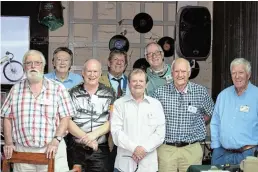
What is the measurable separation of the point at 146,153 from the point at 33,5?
3.58m

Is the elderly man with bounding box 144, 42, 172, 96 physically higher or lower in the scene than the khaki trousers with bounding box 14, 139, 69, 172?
higher

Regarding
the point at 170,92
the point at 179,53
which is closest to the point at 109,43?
the point at 179,53

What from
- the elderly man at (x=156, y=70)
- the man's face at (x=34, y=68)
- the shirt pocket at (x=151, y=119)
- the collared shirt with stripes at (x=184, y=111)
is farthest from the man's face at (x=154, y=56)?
the man's face at (x=34, y=68)

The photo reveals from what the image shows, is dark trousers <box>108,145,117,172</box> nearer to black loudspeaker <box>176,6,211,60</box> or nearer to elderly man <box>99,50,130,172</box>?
elderly man <box>99,50,130,172</box>

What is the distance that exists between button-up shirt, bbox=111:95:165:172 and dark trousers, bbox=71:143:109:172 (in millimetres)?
134

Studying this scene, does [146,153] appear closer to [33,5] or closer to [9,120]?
[9,120]

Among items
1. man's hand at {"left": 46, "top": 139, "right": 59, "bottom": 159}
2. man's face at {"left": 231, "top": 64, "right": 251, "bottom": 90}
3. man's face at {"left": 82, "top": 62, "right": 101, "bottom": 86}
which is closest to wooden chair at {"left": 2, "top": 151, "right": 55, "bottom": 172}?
man's hand at {"left": 46, "top": 139, "right": 59, "bottom": 159}

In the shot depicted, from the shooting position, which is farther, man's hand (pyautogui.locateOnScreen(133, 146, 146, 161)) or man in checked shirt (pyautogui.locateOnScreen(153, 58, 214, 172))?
man in checked shirt (pyautogui.locateOnScreen(153, 58, 214, 172))

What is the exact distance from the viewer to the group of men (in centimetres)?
331

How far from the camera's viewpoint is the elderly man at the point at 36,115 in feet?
10.5

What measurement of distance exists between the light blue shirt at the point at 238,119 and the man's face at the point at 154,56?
0.74 meters

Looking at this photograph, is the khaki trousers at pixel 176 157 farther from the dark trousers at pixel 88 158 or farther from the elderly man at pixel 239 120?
the dark trousers at pixel 88 158

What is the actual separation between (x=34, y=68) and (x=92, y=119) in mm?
617

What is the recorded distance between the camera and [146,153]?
3.47 metres
